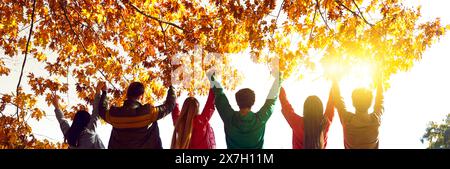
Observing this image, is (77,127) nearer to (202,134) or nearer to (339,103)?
(202,134)

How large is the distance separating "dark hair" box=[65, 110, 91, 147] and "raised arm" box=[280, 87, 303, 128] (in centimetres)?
272

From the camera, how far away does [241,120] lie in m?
7.14

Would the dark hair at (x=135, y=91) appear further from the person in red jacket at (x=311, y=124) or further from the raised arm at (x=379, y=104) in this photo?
the raised arm at (x=379, y=104)

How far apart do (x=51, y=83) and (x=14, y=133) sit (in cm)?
239

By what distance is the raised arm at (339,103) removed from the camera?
7.12m

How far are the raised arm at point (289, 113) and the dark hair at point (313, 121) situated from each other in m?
0.20

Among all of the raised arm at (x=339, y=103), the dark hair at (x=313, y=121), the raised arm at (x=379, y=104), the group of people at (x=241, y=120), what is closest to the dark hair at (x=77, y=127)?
the group of people at (x=241, y=120)

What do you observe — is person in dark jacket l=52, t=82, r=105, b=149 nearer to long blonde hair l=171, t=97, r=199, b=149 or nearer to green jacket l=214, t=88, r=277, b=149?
long blonde hair l=171, t=97, r=199, b=149

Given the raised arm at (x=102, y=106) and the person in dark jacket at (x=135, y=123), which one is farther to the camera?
the raised arm at (x=102, y=106)

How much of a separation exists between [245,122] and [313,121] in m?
0.86

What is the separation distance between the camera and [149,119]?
7.33 m

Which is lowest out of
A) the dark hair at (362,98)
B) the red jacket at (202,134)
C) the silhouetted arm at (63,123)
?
the red jacket at (202,134)

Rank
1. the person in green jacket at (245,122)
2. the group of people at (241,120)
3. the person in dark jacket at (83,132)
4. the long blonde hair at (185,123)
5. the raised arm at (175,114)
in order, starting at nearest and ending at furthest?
the group of people at (241,120) → the person in green jacket at (245,122) → the long blonde hair at (185,123) → the person in dark jacket at (83,132) → the raised arm at (175,114)
